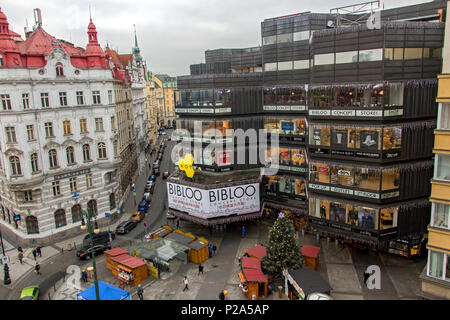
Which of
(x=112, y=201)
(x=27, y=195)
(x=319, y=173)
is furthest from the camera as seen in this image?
(x=112, y=201)

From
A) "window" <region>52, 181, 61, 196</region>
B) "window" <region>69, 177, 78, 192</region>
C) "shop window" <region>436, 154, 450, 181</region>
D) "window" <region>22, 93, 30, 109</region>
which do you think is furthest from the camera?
"window" <region>69, 177, 78, 192</region>

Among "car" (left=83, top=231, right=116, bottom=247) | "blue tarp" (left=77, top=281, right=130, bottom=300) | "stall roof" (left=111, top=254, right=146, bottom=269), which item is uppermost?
"blue tarp" (left=77, top=281, right=130, bottom=300)

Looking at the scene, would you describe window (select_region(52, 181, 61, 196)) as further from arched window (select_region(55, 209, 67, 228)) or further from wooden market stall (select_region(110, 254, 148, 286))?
wooden market stall (select_region(110, 254, 148, 286))

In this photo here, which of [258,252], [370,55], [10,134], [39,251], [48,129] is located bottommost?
[39,251]

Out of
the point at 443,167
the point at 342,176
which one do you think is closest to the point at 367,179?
the point at 342,176

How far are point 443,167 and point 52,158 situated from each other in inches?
1652

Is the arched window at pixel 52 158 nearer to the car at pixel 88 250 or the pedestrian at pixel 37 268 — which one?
the car at pixel 88 250

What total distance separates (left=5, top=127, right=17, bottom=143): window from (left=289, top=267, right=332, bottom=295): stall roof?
34.5 m

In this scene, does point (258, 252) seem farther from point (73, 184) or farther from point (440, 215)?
point (73, 184)

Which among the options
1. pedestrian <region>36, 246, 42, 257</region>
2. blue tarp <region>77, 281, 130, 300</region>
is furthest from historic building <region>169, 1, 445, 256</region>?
pedestrian <region>36, 246, 42, 257</region>

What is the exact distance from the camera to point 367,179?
104 feet

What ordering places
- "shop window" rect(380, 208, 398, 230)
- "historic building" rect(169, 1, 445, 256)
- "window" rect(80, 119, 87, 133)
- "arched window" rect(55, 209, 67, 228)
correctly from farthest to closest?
"window" rect(80, 119, 87, 133) → "arched window" rect(55, 209, 67, 228) → "shop window" rect(380, 208, 398, 230) → "historic building" rect(169, 1, 445, 256)

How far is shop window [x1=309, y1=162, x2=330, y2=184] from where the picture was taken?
112ft

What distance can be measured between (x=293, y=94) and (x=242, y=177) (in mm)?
12052
